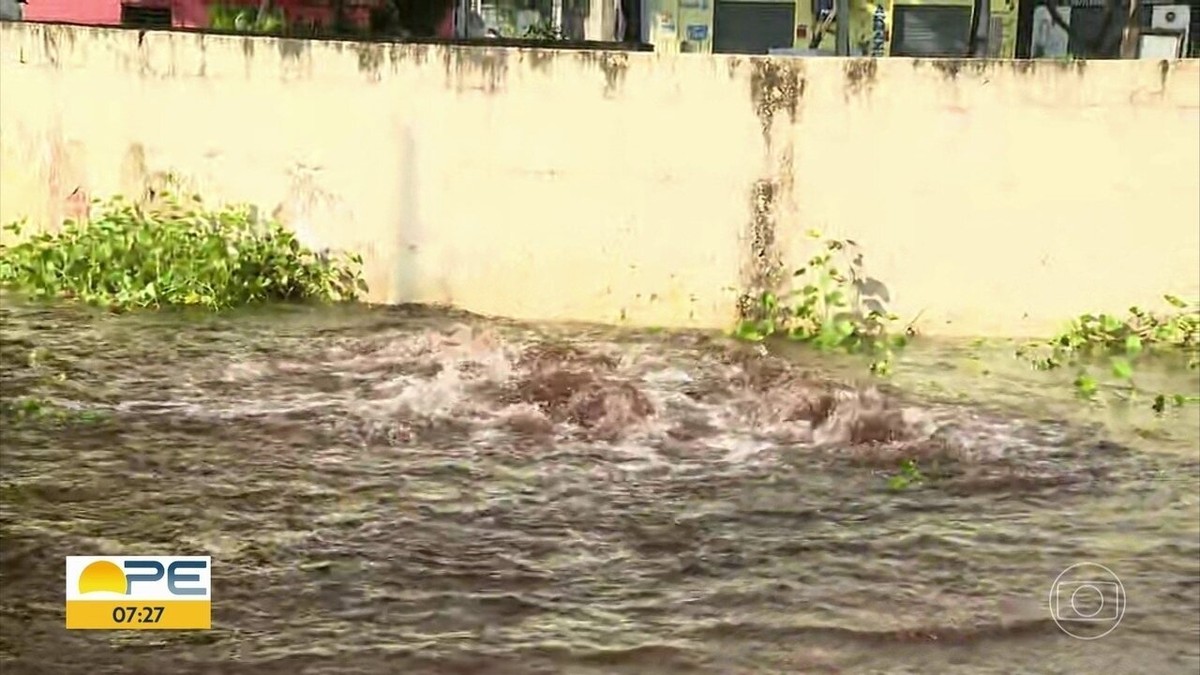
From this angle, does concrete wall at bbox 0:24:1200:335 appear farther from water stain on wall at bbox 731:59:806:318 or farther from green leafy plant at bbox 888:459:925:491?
green leafy plant at bbox 888:459:925:491

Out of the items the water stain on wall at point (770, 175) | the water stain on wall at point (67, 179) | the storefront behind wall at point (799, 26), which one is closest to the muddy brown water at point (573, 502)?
the water stain on wall at point (770, 175)

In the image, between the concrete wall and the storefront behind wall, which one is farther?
the storefront behind wall

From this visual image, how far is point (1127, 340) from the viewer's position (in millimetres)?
7121

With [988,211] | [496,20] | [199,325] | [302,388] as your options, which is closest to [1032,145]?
Answer: [988,211]

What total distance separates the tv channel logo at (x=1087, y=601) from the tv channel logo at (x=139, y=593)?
8.49ft

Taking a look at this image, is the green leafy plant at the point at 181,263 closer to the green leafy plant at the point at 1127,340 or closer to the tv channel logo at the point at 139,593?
the tv channel logo at the point at 139,593

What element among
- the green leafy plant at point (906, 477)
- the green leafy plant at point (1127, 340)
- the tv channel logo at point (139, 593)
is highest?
the green leafy plant at point (1127, 340)

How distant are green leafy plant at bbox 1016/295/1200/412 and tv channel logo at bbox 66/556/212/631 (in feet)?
15.0

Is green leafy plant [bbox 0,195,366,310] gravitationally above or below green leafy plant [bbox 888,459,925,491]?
above

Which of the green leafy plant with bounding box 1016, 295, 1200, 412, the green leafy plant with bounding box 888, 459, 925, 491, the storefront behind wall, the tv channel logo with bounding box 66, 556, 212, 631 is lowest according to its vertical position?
the tv channel logo with bounding box 66, 556, 212, 631

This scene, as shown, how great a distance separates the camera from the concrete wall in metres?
7.13

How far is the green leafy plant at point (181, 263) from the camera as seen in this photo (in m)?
7.75

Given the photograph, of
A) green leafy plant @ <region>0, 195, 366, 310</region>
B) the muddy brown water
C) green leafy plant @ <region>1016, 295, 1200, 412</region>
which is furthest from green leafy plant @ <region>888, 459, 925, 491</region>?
green leafy plant @ <region>0, 195, 366, 310</region>

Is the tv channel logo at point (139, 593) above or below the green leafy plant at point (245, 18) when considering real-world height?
below
